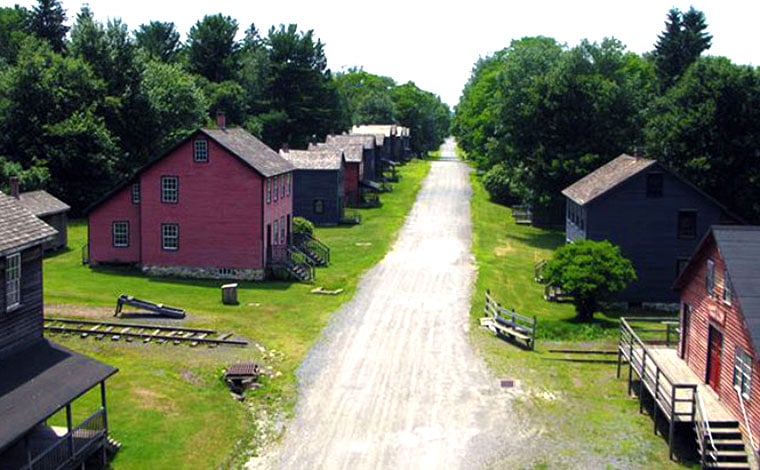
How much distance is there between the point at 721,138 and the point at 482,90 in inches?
2240

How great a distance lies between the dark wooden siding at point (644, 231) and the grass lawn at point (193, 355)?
15.2m

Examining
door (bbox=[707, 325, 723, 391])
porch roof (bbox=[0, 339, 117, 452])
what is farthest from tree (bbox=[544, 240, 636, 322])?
porch roof (bbox=[0, 339, 117, 452])

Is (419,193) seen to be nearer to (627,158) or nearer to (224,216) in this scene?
(627,158)

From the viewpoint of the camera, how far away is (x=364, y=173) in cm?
10400

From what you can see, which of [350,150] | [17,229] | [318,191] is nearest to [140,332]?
[17,229]

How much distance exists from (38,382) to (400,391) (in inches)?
529

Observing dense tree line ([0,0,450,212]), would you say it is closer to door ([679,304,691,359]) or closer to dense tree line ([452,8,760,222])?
dense tree line ([452,8,760,222])

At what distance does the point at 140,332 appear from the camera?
124 ft

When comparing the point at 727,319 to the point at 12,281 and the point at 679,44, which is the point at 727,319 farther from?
the point at 679,44

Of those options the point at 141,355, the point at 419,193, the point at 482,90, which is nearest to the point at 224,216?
the point at 141,355

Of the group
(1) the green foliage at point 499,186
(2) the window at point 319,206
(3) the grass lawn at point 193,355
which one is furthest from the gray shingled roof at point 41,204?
(1) the green foliage at point 499,186

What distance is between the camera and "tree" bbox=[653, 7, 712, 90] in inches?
3974

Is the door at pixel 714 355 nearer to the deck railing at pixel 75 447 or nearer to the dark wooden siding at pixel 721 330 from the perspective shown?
the dark wooden siding at pixel 721 330

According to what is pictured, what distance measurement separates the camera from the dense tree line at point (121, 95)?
238 feet
